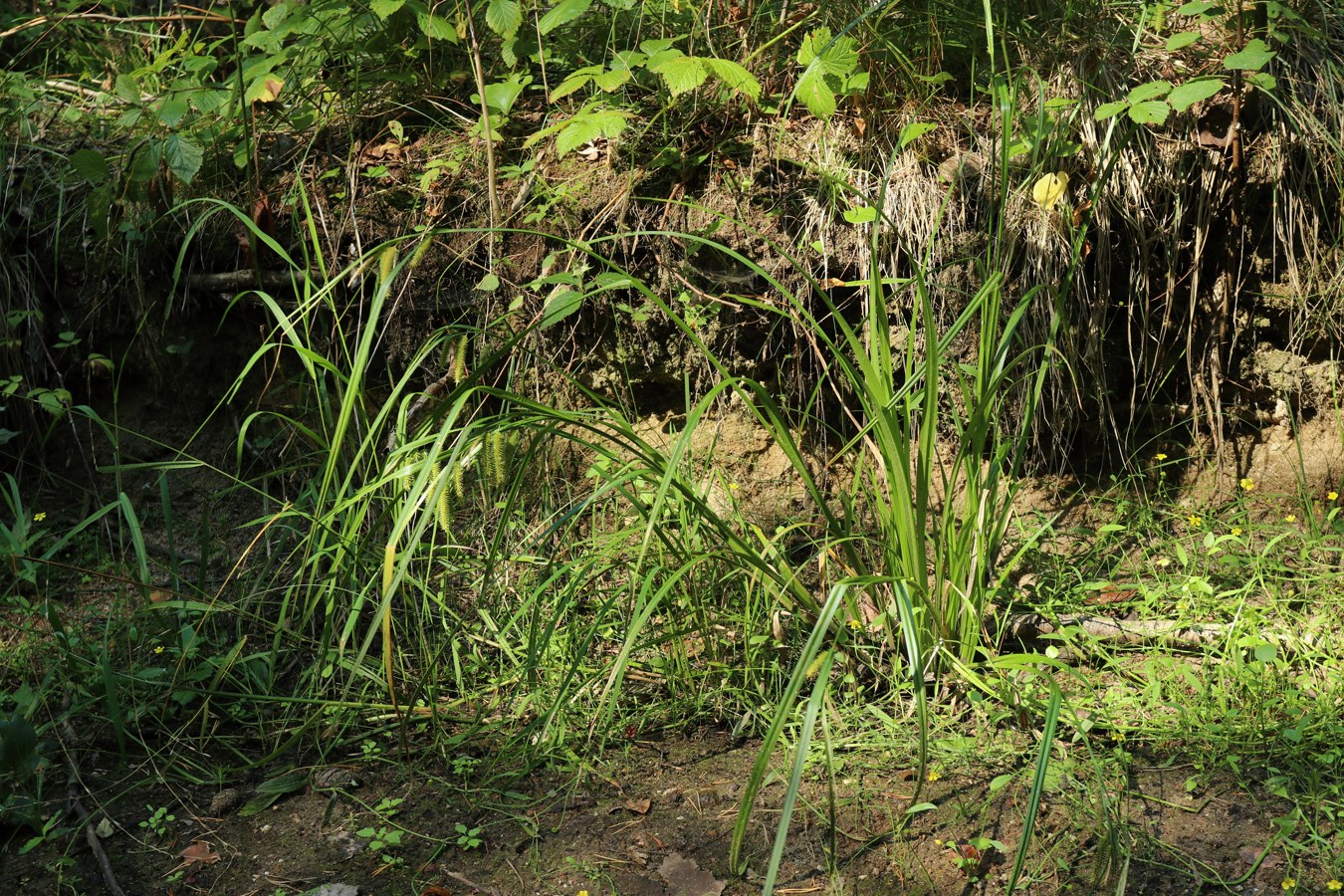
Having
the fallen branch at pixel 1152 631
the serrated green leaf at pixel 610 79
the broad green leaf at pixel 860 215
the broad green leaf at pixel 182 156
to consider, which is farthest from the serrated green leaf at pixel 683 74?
the fallen branch at pixel 1152 631

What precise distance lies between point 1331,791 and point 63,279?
2.90 meters

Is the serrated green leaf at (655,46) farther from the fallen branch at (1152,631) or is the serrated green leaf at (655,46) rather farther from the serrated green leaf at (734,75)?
the fallen branch at (1152,631)

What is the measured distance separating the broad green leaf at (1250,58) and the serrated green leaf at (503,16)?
1567mm

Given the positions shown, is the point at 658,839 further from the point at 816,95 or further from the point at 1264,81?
the point at 1264,81

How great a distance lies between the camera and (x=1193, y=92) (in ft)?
7.22

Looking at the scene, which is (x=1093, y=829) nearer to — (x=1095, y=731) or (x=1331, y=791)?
(x=1095, y=731)

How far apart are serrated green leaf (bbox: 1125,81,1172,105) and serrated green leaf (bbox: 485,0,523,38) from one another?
4.55 ft

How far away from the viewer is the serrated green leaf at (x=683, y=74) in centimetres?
229

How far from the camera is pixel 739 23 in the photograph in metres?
2.69

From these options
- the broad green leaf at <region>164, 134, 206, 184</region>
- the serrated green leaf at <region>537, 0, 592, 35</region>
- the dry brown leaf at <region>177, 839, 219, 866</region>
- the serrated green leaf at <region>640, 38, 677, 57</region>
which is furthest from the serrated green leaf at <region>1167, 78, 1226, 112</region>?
the dry brown leaf at <region>177, 839, 219, 866</region>

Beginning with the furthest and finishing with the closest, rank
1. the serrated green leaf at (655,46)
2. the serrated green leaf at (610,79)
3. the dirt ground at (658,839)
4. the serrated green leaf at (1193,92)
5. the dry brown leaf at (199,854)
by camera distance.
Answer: the serrated green leaf at (655,46) < the serrated green leaf at (610,79) < the serrated green leaf at (1193,92) < the dry brown leaf at (199,854) < the dirt ground at (658,839)

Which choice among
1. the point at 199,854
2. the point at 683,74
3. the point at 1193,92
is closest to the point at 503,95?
the point at 683,74

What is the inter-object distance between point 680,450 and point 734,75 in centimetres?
113

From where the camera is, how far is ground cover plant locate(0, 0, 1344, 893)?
5.88 ft
